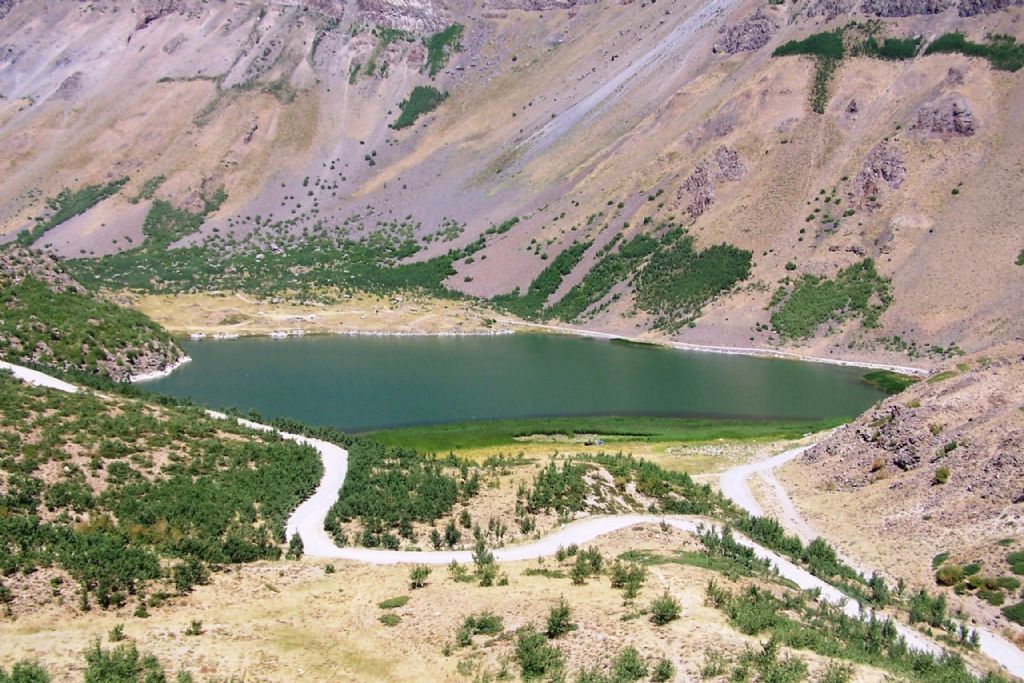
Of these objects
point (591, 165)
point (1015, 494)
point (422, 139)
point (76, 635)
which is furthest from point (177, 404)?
point (422, 139)

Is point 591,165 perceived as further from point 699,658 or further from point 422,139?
point 699,658

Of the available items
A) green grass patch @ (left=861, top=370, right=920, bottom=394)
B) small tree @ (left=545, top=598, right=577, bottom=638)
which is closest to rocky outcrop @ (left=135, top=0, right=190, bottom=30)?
green grass patch @ (left=861, top=370, right=920, bottom=394)

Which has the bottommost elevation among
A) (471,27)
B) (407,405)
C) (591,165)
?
(407,405)

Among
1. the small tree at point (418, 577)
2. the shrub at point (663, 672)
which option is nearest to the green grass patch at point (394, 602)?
the small tree at point (418, 577)

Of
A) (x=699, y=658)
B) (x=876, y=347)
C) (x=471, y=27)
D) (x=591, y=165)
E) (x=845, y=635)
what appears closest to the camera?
(x=699, y=658)

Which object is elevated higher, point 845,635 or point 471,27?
point 471,27

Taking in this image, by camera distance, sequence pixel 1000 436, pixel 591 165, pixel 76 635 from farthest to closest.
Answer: pixel 591 165, pixel 1000 436, pixel 76 635
